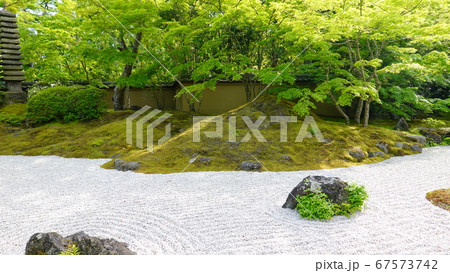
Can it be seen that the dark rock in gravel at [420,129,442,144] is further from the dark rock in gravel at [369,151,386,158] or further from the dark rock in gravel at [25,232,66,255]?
the dark rock in gravel at [25,232,66,255]

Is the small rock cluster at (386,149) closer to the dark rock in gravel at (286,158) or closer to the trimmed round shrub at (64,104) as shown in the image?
the dark rock in gravel at (286,158)

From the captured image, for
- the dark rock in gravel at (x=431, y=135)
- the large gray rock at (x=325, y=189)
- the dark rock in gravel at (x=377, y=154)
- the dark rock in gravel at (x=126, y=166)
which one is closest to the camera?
the large gray rock at (x=325, y=189)

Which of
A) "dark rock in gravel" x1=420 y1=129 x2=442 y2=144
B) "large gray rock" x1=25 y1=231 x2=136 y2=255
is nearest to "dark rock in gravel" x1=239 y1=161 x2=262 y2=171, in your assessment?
"large gray rock" x1=25 y1=231 x2=136 y2=255

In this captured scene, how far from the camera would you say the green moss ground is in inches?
295

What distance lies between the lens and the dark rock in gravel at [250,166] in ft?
22.9

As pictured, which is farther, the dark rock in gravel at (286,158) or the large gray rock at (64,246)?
the dark rock in gravel at (286,158)

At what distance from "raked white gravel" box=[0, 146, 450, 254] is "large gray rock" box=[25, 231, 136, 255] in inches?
16.4

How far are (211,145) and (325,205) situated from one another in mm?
4646

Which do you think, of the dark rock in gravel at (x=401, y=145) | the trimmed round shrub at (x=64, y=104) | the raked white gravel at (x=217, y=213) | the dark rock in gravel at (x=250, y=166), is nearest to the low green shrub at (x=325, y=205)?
the raked white gravel at (x=217, y=213)

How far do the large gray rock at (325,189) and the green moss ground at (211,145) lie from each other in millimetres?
2427

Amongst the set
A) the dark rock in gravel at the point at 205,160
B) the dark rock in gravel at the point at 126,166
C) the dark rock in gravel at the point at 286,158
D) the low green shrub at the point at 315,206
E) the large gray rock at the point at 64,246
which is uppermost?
the large gray rock at the point at 64,246

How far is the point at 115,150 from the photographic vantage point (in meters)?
9.34

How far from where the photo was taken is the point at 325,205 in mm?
4113

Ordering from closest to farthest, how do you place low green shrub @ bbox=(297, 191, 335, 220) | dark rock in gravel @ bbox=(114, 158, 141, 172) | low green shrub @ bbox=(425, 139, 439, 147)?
low green shrub @ bbox=(297, 191, 335, 220) < dark rock in gravel @ bbox=(114, 158, 141, 172) < low green shrub @ bbox=(425, 139, 439, 147)
